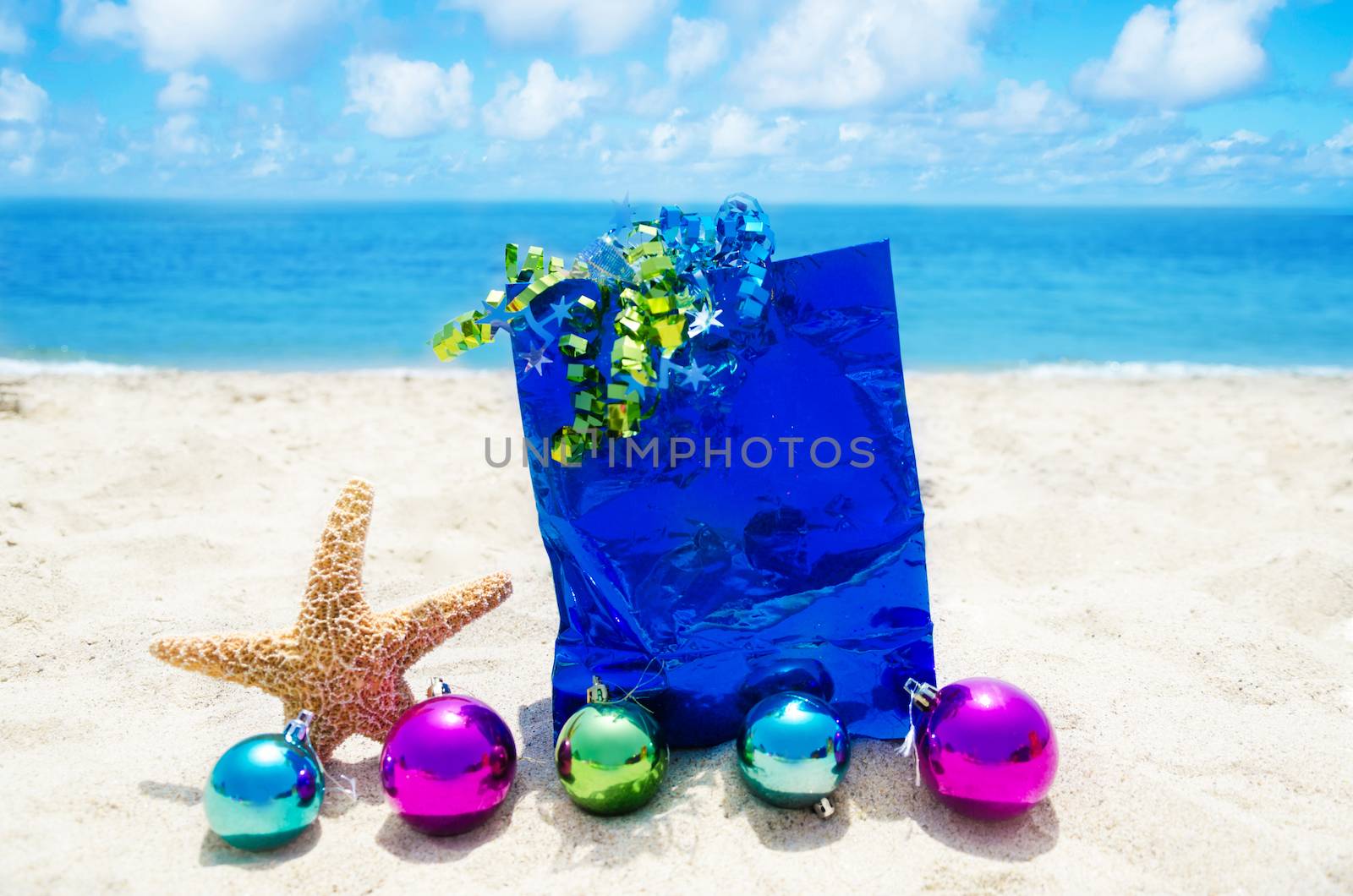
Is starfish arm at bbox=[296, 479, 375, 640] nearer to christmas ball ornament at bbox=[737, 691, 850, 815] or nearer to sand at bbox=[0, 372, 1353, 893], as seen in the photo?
sand at bbox=[0, 372, 1353, 893]

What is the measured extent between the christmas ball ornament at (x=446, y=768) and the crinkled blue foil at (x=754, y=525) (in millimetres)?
390

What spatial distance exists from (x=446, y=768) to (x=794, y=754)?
800 millimetres

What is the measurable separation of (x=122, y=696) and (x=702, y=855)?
193cm

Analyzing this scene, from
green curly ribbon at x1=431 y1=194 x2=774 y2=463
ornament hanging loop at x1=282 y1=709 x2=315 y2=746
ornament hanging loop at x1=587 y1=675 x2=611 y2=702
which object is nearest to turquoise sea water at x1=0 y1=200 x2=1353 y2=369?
green curly ribbon at x1=431 y1=194 x2=774 y2=463

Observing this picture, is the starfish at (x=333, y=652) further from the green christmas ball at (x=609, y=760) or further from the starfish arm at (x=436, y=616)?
the green christmas ball at (x=609, y=760)

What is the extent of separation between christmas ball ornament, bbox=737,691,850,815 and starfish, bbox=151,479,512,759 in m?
0.94

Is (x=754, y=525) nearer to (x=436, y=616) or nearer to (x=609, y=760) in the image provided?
(x=609, y=760)

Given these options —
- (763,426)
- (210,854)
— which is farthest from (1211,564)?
(210,854)

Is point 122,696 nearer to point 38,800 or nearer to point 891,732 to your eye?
point 38,800

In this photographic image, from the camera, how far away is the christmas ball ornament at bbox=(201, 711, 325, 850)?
6.94 feet

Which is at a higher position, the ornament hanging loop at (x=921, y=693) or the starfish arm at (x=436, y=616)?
the starfish arm at (x=436, y=616)

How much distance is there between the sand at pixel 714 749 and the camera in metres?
2.16

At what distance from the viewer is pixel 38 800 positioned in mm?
2344

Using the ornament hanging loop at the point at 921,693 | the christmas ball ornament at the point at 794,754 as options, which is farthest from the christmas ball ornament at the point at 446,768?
the ornament hanging loop at the point at 921,693
